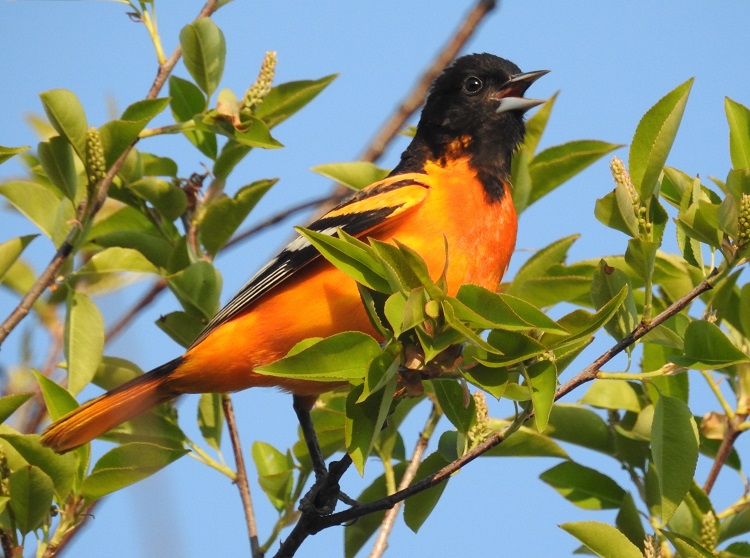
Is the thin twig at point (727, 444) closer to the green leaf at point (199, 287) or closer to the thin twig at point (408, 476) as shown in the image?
the thin twig at point (408, 476)

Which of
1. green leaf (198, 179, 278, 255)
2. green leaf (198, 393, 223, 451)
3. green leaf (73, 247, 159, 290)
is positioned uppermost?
green leaf (198, 179, 278, 255)

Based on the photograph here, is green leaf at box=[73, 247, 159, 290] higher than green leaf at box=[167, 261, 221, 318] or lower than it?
higher

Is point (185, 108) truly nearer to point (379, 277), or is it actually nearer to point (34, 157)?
point (34, 157)

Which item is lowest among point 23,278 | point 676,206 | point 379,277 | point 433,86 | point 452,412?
point 452,412

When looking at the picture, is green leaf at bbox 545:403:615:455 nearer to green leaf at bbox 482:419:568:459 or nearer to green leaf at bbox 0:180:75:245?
green leaf at bbox 482:419:568:459

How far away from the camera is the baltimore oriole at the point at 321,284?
3.85m

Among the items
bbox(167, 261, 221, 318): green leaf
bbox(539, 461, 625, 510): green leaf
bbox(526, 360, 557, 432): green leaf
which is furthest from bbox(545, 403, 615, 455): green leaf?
bbox(167, 261, 221, 318): green leaf

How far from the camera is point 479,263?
3918 mm

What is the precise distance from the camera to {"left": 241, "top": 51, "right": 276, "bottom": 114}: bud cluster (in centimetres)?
370

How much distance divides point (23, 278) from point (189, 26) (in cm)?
149

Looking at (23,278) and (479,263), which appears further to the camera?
(23,278)

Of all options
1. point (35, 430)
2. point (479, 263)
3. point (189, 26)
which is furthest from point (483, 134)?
point (35, 430)

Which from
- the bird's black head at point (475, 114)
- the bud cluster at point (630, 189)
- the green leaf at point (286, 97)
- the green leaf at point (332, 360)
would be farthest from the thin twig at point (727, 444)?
the green leaf at point (286, 97)

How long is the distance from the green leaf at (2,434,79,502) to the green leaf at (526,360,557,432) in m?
1.73
